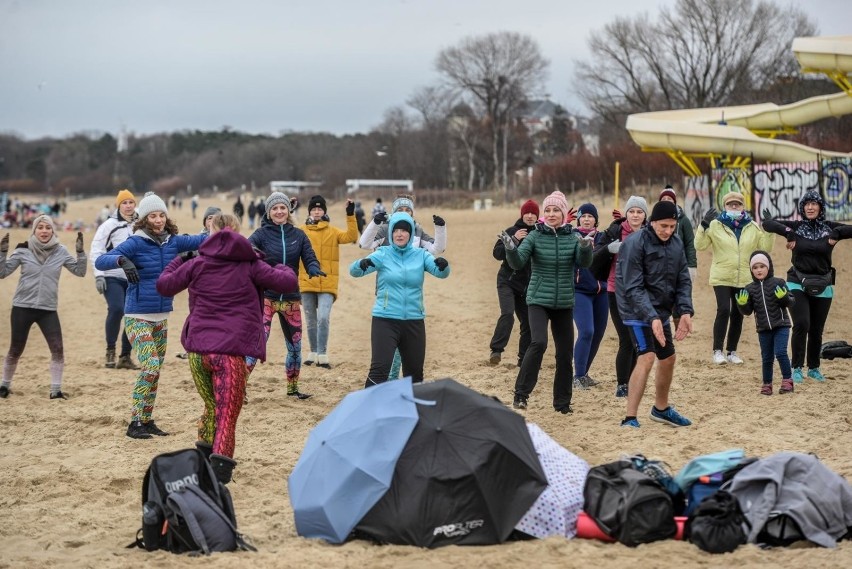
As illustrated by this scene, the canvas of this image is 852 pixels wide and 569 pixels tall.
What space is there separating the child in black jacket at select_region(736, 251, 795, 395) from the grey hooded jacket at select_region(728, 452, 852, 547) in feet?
16.0

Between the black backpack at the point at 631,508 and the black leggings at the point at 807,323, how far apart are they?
19.2 ft

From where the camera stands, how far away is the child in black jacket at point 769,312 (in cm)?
1064

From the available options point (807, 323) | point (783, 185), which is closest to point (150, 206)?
point (807, 323)

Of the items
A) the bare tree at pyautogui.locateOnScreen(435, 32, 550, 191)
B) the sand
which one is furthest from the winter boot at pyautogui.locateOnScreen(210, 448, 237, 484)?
the bare tree at pyautogui.locateOnScreen(435, 32, 550, 191)

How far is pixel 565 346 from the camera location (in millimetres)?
9734

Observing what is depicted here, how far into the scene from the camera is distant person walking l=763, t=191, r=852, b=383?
1105 centimetres

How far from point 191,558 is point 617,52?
62677 millimetres

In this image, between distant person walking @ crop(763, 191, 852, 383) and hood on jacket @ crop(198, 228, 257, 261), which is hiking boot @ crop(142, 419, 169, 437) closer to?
hood on jacket @ crop(198, 228, 257, 261)

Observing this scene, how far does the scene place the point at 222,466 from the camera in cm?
718

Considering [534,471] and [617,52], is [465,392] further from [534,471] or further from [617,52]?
[617,52]

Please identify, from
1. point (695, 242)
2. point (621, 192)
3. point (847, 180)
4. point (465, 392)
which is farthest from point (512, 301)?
point (621, 192)

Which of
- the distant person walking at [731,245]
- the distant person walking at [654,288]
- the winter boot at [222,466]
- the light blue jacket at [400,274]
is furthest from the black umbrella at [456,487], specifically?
the distant person walking at [731,245]

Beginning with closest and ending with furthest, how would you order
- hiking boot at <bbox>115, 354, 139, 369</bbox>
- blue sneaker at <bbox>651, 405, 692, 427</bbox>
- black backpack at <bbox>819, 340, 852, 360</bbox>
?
blue sneaker at <bbox>651, 405, 692, 427</bbox>
black backpack at <bbox>819, 340, 852, 360</bbox>
hiking boot at <bbox>115, 354, 139, 369</bbox>

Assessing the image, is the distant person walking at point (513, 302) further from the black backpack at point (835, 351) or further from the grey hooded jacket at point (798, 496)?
the grey hooded jacket at point (798, 496)
